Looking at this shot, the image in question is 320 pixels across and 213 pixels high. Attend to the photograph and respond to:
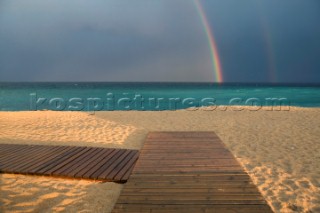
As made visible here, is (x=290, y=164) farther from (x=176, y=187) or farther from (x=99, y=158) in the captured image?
(x=99, y=158)

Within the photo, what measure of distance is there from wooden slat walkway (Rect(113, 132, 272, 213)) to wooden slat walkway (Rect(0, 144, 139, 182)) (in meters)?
0.48

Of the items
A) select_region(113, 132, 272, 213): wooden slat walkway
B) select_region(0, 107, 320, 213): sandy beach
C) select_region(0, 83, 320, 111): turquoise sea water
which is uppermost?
select_region(113, 132, 272, 213): wooden slat walkway

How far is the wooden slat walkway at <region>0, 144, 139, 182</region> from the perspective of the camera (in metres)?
5.23

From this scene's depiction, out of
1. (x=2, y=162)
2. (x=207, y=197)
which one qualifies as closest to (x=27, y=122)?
(x=2, y=162)

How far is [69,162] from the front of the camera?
598cm

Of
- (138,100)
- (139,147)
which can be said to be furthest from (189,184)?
(138,100)

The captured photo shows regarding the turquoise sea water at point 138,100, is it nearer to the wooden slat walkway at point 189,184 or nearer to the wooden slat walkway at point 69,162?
the wooden slat walkway at point 69,162

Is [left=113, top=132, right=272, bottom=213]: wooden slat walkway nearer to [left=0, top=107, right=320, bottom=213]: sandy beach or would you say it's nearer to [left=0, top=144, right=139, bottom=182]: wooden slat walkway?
[left=0, top=144, right=139, bottom=182]: wooden slat walkway


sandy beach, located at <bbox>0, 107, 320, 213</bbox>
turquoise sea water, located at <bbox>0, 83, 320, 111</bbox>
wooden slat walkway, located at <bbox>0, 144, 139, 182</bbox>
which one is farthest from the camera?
turquoise sea water, located at <bbox>0, 83, 320, 111</bbox>

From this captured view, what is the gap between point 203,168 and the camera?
5.21 metres

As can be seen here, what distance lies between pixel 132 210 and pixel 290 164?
499 cm

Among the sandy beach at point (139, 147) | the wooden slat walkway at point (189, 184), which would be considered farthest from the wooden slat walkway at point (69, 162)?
the wooden slat walkway at point (189, 184)

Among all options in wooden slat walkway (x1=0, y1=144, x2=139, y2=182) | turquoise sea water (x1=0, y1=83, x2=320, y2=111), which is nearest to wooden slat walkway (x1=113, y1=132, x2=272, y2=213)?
wooden slat walkway (x1=0, y1=144, x2=139, y2=182)

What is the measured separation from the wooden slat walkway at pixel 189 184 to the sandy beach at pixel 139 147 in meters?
0.63
